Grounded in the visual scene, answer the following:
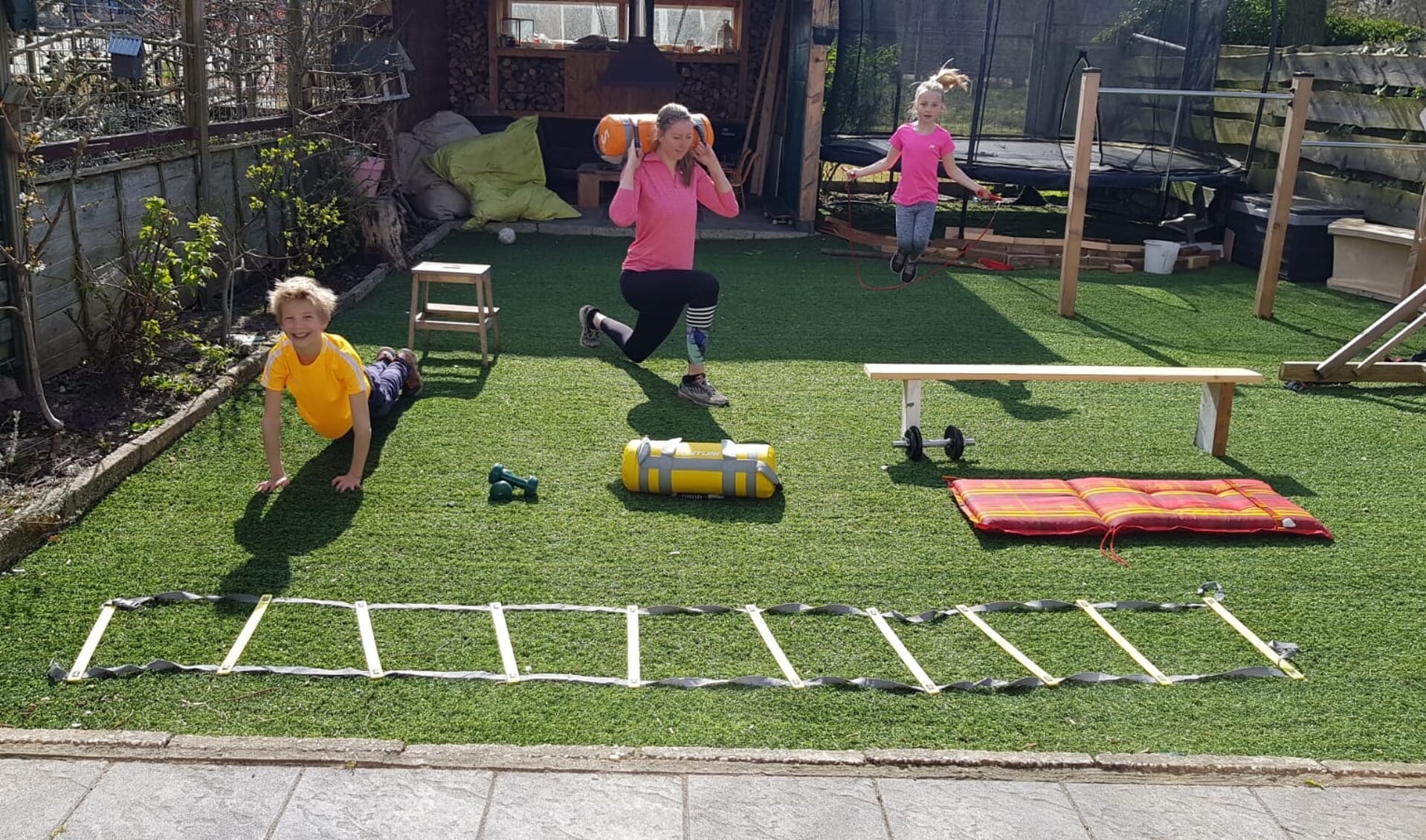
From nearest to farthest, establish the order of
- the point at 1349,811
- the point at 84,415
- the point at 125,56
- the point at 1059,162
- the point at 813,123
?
1. the point at 1349,811
2. the point at 84,415
3. the point at 125,56
4. the point at 813,123
5. the point at 1059,162

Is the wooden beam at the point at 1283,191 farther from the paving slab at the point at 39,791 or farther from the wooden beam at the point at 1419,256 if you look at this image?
the paving slab at the point at 39,791

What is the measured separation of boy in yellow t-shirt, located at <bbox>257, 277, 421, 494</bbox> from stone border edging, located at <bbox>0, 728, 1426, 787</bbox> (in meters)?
1.88

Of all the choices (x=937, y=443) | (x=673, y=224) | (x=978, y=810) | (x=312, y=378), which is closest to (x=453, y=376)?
(x=673, y=224)

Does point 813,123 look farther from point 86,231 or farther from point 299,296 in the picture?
point 299,296

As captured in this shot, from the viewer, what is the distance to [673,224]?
6.32 m

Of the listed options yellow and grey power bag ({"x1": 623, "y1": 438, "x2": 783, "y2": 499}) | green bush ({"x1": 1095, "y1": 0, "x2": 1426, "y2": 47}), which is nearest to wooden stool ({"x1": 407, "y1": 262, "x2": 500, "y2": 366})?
yellow and grey power bag ({"x1": 623, "y1": 438, "x2": 783, "y2": 499})

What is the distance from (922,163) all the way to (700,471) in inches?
165

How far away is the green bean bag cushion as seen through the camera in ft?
40.7

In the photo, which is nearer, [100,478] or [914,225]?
[100,478]

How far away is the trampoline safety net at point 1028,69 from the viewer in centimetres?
1311

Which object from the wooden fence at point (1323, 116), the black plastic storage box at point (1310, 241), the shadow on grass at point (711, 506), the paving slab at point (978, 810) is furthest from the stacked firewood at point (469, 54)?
the paving slab at point (978, 810)

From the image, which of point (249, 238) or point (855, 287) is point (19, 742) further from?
point (855, 287)

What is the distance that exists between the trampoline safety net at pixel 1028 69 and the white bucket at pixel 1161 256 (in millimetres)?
1881

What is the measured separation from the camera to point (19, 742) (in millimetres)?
3186
